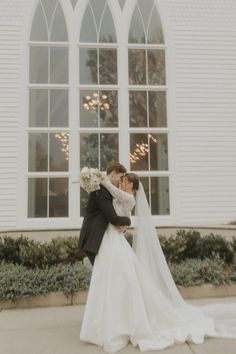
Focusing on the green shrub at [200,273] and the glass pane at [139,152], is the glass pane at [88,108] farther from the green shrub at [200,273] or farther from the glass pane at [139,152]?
the green shrub at [200,273]

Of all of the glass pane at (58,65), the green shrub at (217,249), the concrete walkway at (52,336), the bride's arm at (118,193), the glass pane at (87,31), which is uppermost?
the glass pane at (87,31)

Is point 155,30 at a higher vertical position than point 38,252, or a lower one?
higher

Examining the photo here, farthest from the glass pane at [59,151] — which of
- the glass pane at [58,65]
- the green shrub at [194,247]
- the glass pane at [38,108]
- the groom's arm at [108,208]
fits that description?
the groom's arm at [108,208]

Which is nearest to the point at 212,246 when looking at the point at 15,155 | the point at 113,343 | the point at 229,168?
the point at 229,168

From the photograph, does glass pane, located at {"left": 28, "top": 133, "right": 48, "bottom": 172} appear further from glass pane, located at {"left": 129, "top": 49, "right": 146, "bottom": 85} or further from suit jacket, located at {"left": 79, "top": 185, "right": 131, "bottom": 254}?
suit jacket, located at {"left": 79, "top": 185, "right": 131, "bottom": 254}

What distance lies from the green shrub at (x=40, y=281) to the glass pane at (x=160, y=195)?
293 cm

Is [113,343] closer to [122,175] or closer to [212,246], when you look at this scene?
[122,175]

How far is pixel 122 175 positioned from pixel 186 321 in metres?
1.79

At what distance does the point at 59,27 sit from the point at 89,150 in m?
2.83

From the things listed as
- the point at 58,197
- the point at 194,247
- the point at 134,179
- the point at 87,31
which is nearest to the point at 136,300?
the point at 134,179

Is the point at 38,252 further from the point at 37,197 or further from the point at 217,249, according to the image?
the point at 217,249

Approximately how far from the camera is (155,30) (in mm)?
9086

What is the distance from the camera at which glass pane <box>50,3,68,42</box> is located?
8812 millimetres

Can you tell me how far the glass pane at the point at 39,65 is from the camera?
874cm
